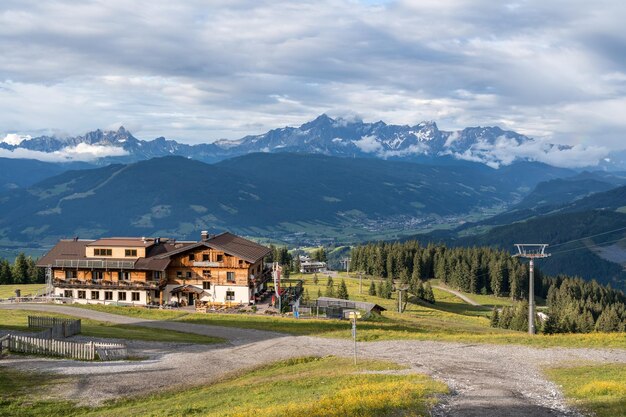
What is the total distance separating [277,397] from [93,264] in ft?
248

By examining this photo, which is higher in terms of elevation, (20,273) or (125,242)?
(125,242)

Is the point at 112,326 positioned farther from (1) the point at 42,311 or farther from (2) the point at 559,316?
(2) the point at 559,316

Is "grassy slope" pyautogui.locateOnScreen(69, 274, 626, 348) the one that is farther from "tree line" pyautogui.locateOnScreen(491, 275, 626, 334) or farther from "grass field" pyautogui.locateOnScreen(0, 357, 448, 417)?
"grass field" pyautogui.locateOnScreen(0, 357, 448, 417)

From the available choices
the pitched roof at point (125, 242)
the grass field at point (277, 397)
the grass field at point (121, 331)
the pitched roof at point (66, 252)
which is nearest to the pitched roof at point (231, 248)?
the pitched roof at point (125, 242)

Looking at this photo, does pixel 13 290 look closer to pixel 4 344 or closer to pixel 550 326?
pixel 4 344

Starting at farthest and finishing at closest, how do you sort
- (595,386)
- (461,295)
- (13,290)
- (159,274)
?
(461,295)
(13,290)
(159,274)
(595,386)

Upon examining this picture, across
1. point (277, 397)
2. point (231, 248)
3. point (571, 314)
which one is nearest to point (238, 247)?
point (231, 248)

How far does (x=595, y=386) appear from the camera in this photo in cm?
3506

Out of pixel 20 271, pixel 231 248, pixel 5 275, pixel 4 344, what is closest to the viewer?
pixel 4 344

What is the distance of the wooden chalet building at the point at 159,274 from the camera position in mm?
99500

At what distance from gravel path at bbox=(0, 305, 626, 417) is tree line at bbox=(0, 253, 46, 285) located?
3709 inches

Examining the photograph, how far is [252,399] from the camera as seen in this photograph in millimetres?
36156

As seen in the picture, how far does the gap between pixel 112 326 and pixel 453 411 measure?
5373cm

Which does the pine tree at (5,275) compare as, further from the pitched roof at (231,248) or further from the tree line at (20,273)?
the pitched roof at (231,248)
